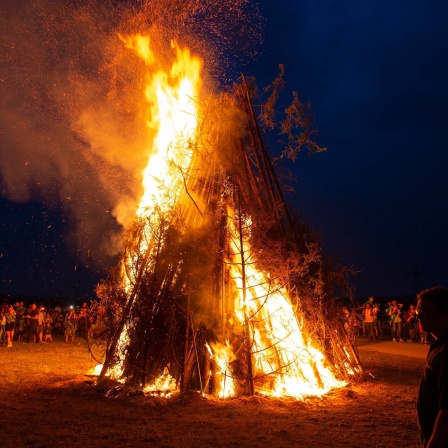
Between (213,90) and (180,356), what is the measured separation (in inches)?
217

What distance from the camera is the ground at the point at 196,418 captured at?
15.4 feet

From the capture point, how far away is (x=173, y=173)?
28.1 ft

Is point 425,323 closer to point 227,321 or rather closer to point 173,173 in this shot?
point 227,321

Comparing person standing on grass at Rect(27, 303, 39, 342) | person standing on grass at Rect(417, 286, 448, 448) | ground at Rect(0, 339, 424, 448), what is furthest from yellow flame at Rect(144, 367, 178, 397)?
person standing on grass at Rect(27, 303, 39, 342)

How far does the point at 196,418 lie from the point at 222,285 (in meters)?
2.34

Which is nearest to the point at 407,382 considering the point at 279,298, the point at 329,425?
the point at 279,298

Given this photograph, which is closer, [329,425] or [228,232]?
[329,425]

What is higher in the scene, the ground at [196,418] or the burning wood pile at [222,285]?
the burning wood pile at [222,285]

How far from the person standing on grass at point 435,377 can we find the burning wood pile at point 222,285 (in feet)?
13.7

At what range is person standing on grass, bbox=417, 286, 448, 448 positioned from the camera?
217 cm

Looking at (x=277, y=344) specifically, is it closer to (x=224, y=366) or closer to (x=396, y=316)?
(x=224, y=366)

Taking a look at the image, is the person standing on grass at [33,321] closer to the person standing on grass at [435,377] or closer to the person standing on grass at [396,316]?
the person standing on grass at [396,316]

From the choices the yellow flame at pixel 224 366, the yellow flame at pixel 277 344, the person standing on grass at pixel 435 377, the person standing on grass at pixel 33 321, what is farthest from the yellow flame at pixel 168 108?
the person standing on grass at pixel 33 321

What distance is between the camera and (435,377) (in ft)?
7.48
